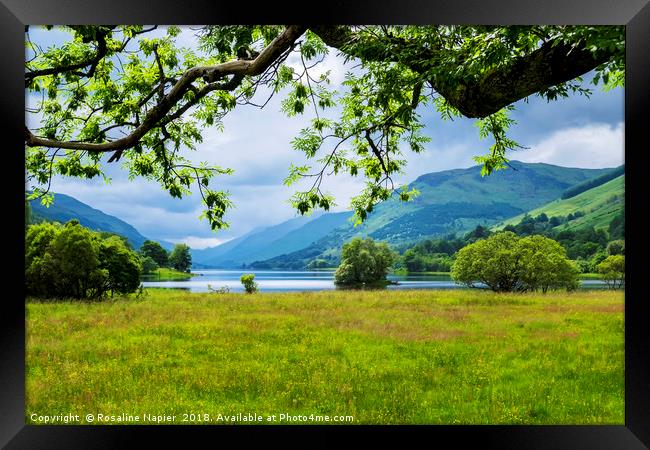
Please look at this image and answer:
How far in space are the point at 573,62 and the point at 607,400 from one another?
4963 millimetres

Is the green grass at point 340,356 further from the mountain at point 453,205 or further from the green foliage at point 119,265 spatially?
the mountain at point 453,205

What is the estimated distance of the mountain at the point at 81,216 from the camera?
287 inches

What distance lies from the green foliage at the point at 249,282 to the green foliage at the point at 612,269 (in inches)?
251

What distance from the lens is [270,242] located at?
901 cm

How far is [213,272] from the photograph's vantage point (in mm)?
8508

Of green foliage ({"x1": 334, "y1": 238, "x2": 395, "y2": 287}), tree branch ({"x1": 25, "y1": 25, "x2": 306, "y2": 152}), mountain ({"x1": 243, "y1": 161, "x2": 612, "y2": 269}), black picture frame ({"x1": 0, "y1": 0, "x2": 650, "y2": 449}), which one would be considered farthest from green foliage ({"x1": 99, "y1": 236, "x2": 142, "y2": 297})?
black picture frame ({"x1": 0, "y1": 0, "x2": 650, "y2": 449})

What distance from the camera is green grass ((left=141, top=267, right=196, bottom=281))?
8.48m

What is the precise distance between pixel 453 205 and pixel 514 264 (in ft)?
5.92

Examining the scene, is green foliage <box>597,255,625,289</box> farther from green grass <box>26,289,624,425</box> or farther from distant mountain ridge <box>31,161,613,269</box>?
distant mountain ridge <box>31,161,613,269</box>

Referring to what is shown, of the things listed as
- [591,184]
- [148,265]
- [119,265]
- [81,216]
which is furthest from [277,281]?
[591,184]

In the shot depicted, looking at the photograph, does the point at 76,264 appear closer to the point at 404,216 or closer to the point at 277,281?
the point at 277,281

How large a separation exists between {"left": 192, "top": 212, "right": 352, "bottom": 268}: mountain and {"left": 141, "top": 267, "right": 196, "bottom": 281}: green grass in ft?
1.69
